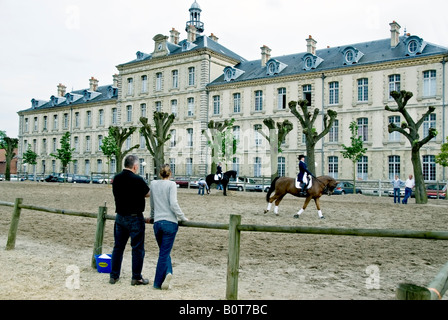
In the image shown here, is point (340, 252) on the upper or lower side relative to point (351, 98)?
lower

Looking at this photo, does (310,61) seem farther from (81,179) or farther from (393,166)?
(81,179)

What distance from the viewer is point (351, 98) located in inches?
1437

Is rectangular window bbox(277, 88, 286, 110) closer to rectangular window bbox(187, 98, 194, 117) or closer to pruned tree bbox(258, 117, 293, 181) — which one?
pruned tree bbox(258, 117, 293, 181)

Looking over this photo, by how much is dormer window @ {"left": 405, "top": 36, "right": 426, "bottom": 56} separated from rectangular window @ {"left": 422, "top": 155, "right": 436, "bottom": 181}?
7960 mm

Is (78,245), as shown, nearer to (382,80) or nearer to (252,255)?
(252,255)

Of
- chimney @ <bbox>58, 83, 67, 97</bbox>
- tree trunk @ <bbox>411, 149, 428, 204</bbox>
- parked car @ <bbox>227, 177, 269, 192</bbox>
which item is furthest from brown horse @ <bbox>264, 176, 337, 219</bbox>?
chimney @ <bbox>58, 83, 67, 97</bbox>

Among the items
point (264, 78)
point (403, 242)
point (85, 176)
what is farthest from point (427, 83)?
point (85, 176)

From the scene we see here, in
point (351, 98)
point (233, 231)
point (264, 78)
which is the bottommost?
point (233, 231)

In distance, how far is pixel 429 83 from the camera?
33000 mm

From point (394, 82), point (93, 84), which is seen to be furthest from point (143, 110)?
point (394, 82)

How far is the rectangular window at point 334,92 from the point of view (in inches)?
1475

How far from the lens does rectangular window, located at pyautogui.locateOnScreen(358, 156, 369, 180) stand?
35531mm

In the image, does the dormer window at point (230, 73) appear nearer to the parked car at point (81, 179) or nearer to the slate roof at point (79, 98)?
the slate roof at point (79, 98)
